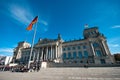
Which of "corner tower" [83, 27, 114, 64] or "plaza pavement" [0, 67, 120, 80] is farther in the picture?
"corner tower" [83, 27, 114, 64]

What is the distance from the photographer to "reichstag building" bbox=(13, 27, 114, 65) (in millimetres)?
35781

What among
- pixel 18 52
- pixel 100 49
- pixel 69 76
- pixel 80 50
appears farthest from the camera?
pixel 18 52

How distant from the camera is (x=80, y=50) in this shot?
4128 centimetres

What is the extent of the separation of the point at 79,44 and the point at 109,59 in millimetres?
16152

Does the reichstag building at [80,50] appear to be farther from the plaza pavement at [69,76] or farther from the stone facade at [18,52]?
the plaza pavement at [69,76]

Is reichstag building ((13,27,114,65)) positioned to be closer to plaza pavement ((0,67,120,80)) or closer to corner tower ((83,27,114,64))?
corner tower ((83,27,114,64))

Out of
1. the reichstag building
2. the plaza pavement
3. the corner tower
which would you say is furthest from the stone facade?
the corner tower

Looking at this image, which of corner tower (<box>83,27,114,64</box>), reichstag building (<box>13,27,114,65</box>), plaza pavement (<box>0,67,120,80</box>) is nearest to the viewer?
plaza pavement (<box>0,67,120,80</box>)

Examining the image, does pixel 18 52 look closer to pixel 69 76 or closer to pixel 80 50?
pixel 80 50

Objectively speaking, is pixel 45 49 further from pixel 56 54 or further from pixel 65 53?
A: pixel 65 53

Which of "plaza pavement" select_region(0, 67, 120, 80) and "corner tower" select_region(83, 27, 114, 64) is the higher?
"corner tower" select_region(83, 27, 114, 64)

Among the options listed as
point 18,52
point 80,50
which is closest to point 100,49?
point 80,50

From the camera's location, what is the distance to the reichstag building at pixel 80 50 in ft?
117

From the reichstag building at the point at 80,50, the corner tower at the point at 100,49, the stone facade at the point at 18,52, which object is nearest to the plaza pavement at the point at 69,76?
the corner tower at the point at 100,49
